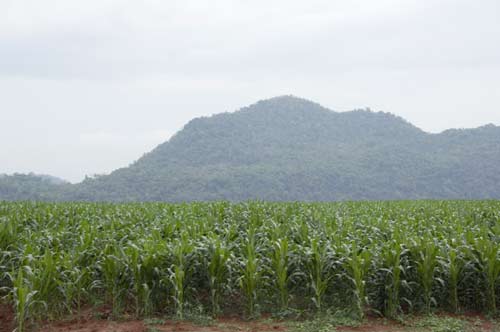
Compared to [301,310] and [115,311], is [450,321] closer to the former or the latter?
[301,310]

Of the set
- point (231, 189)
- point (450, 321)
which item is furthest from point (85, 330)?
point (231, 189)

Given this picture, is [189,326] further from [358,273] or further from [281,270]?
[358,273]

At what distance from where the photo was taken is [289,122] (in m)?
124

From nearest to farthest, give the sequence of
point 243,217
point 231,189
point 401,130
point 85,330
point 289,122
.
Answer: point 85,330, point 243,217, point 231,189, point 401,130, point 289,122

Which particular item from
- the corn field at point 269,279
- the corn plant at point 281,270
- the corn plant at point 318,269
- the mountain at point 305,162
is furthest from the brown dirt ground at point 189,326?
the mountain at point 305,162

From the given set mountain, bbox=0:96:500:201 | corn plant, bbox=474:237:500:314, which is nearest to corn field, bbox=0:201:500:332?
corn plant, bbox=474:237:500:314

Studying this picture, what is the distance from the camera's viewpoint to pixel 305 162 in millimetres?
94938

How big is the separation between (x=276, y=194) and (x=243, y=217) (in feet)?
208

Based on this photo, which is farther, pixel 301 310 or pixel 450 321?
pixel 301 310

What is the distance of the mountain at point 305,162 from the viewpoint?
72.1m

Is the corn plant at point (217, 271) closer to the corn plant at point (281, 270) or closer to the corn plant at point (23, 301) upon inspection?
the corn plant at point (281, 270)

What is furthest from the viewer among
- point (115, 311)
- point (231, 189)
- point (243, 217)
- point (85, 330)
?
point (231, 189)

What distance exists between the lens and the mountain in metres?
72.1

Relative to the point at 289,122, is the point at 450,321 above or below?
below
